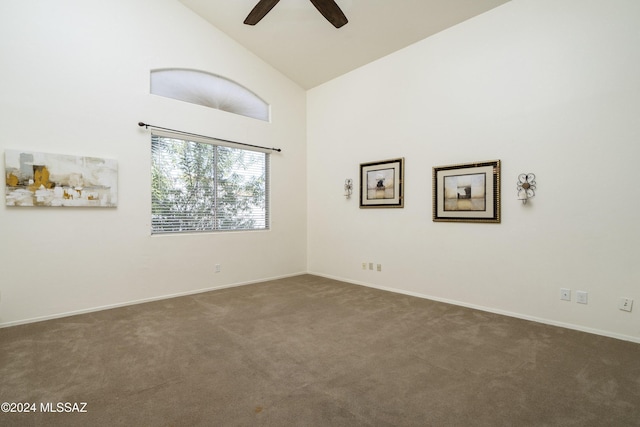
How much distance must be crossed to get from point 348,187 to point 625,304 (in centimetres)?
350

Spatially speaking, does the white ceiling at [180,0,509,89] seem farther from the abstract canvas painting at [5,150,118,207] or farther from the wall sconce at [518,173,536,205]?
the abstract canvas painting at [5,150,118,207]

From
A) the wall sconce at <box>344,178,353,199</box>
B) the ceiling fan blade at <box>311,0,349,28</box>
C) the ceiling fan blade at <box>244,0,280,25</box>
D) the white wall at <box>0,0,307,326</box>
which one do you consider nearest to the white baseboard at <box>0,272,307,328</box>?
the white wall at <box>0,0,307,326</box>

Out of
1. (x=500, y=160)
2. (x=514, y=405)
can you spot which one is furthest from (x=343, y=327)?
(x=500, y=160)

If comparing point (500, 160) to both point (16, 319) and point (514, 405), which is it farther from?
point (16, 319)

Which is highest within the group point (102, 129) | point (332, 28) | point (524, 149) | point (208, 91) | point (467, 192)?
point (332, 28)

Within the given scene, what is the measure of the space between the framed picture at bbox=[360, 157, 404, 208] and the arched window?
2052 millimetres

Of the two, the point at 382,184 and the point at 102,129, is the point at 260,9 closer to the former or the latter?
the point at 102,129

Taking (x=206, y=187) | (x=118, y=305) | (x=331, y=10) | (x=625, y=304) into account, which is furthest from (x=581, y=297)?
(x=118, y=305)

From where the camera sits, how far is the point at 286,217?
5477 mm

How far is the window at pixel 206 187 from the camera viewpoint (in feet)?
13.4

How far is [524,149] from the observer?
327 centimetres

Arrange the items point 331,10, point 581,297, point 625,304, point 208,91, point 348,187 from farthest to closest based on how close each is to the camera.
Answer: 1. point 348,187
2. point 208,91
3. point 331,10
4. point 581,297
5. point 625,304

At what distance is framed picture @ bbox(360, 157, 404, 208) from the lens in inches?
172

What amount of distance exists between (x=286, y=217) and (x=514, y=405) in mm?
4239
